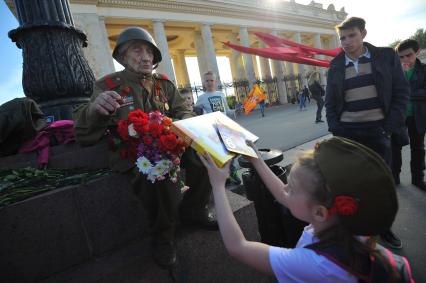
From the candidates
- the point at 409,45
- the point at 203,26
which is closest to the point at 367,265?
the point at 409,45

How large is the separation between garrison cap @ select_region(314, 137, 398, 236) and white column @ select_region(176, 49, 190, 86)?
33353 millimetres

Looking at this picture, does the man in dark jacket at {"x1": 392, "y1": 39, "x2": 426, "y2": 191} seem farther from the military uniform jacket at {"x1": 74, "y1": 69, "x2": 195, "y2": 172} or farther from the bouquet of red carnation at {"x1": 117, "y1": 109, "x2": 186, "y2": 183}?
the bouquet of red carnation at {"x1": 117, "y1": 109, "x2": 186, "y2": 183}

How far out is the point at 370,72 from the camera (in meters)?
2.53

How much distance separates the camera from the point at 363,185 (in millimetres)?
966

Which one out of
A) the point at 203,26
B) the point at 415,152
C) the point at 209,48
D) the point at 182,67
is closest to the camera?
the point at 415,152

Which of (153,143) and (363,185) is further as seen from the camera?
(153,143)

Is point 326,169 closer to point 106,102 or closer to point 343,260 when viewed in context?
point 343,260

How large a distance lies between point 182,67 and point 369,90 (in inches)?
1329

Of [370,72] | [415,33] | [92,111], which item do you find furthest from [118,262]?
[415,33]

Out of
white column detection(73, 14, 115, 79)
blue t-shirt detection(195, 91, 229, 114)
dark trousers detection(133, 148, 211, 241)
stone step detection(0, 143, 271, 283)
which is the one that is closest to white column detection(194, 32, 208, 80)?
white column detection(73, 14, 115, 79)

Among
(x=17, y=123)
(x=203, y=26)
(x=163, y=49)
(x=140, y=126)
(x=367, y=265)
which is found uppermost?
(x=203, y=26)

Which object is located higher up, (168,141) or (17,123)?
(17,123)

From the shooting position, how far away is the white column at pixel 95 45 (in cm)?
1908

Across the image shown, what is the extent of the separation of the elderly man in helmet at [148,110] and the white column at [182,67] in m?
31.7
